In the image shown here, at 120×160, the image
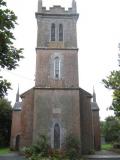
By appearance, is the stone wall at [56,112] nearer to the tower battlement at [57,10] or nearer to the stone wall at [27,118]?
the stone wall at [27,118]

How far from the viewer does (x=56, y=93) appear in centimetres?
2556

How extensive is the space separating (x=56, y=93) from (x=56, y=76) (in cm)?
194

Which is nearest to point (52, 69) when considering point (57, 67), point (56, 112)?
point (57, 67)

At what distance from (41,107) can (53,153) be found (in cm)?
472

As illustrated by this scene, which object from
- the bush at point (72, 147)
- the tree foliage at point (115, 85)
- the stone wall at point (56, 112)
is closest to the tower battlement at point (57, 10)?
the stone wall at point (56, 112)

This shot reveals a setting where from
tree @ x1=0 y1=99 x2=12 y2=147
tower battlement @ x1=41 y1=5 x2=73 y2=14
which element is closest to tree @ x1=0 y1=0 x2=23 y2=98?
tower battlement @ x1=41 y1=5 x2=73 y2=14

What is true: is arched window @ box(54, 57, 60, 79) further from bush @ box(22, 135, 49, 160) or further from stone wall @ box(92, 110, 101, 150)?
stone wall @ box(92, 110, 101, 150)

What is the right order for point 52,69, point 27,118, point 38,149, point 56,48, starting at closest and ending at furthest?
point 38,149
point 27,118
point 52,69
point 56,48

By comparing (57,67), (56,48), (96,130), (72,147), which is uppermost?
(56,48)

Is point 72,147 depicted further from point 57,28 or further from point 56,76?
point 57,28

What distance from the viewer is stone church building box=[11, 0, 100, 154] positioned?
24.7 meters

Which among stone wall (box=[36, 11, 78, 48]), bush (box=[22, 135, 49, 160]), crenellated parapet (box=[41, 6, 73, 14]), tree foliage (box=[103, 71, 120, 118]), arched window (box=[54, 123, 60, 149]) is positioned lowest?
bush (box=[22, 135, 49, 160])

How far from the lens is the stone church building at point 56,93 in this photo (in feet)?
81.0

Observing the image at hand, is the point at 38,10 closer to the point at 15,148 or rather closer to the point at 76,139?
the point at 76,139
